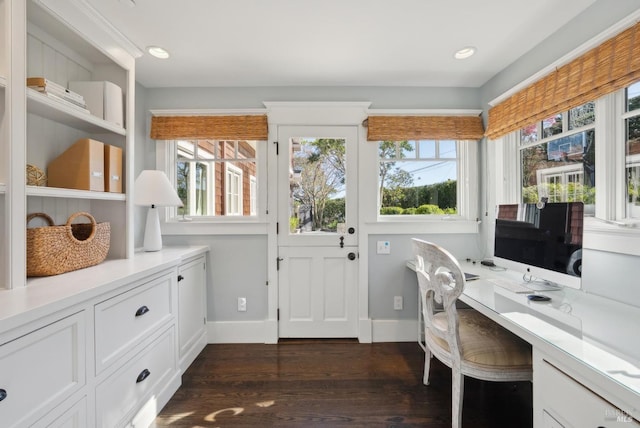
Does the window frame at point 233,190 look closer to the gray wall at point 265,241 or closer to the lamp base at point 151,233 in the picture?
the gray wall at point 265,241

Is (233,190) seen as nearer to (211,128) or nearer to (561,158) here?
(211,128)

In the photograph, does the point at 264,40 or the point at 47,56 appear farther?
the point at 264,40

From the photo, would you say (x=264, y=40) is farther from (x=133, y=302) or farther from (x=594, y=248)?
(x=594, y=248)

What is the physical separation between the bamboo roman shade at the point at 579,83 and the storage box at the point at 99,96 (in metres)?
2.79

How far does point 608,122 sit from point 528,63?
0.78 meters

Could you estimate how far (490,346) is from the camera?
1417mm

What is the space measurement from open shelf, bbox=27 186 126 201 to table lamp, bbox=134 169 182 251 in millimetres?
267

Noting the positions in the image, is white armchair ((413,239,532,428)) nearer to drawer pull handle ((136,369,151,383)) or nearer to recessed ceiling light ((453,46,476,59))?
recessed ceiling light ((453,46,476,59))

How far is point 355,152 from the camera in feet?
8.30

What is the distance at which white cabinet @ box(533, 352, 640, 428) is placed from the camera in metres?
0.78

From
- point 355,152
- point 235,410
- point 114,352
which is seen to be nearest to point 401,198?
point 355,152

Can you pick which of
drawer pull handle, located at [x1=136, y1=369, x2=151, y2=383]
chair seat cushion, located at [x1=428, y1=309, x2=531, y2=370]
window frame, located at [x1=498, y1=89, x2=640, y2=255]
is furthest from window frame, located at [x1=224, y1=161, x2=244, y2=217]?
window frame, located at [x1=498, y1=89, x2=640, y2=255]

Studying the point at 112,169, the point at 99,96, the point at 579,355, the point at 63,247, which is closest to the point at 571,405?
the point at 579,355

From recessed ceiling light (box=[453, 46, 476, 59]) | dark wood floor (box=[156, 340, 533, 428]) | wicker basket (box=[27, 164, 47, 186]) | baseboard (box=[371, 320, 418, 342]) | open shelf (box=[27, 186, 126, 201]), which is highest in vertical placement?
recessed ceiling light (box=[453, 46, 476, 59])
